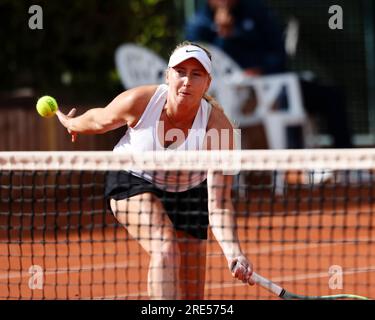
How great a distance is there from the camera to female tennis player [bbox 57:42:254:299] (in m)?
3.89

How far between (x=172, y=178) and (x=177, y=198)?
0.21 metres

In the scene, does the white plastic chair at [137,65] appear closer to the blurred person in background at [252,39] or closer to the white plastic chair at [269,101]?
the blurred person in background at [252,39]

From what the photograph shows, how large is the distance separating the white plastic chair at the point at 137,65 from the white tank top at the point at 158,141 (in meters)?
6.96

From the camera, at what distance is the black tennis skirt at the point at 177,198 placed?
4.07 m

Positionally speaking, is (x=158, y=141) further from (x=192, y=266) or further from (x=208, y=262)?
(x=208, y=262)

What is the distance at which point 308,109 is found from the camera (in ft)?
38.9

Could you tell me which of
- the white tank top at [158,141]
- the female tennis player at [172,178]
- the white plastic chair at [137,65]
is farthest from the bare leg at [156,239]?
the white plastic chair at [137,65]

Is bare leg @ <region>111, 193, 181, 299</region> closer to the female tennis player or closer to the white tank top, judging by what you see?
the female tennis player

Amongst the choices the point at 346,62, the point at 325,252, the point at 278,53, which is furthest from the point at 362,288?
the point at 346,62

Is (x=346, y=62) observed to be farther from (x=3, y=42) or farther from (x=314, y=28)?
(x=3, y=42)

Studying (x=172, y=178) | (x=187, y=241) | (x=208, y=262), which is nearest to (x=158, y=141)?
(x=172, y=178)

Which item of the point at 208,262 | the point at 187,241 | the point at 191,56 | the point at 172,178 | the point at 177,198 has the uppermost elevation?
the point at 191,56

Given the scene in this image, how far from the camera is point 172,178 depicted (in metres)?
4.12
